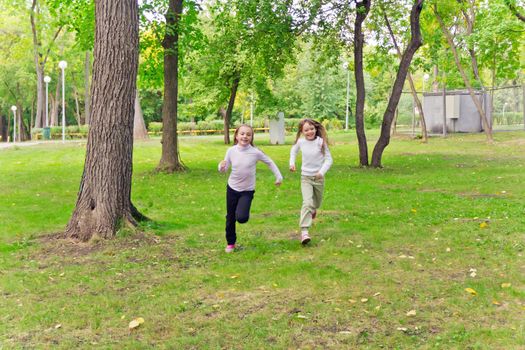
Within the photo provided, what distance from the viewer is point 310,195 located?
8.65 m

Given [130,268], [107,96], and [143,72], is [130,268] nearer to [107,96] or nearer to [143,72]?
[107,96]

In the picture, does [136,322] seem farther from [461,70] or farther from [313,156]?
[461,70]

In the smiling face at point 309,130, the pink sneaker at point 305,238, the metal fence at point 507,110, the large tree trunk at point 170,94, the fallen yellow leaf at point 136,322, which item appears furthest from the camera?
the metal fence at point 507,110

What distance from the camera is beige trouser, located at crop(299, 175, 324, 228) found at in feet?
27.9

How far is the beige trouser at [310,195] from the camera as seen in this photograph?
27.9 feet

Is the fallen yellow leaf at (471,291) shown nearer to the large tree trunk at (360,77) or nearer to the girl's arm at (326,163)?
the girl's arm at (326,163)

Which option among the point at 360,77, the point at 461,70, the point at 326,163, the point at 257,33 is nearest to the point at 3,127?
the point at 461,70

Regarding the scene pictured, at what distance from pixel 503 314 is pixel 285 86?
188 feet

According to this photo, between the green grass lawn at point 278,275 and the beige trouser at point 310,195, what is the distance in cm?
41

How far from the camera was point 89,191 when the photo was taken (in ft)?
28.0

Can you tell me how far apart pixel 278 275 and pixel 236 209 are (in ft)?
5.03

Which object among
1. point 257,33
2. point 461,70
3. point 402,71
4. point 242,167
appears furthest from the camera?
point 461,70

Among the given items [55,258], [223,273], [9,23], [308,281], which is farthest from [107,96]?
[9,23]

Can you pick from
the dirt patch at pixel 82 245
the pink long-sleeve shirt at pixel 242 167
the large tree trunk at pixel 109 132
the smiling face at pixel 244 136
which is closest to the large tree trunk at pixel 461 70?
the large tree trunk at pixel 109 132
